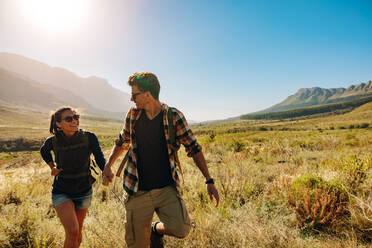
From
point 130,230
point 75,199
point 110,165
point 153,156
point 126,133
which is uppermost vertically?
point 126,133

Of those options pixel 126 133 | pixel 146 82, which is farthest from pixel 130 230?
pixel 146 82

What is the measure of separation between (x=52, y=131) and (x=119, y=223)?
177 cm

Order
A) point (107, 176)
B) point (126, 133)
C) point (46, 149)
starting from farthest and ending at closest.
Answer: point (46, 149), point (126, 133), point (107, 176)

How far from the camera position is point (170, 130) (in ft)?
7.30

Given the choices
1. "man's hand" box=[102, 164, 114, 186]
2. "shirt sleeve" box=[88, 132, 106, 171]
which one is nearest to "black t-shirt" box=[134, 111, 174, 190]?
"man's hand" box=[102, 164, 114, 186]

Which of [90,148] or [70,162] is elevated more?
[90,148]

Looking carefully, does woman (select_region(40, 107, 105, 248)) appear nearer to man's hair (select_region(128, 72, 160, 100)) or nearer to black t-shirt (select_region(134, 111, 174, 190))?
black t-shirt (select_region(134, 111, 174, 190))

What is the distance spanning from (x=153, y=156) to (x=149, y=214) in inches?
26.2

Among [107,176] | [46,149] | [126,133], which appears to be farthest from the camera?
[46,149]

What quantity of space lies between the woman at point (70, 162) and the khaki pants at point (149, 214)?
821mm

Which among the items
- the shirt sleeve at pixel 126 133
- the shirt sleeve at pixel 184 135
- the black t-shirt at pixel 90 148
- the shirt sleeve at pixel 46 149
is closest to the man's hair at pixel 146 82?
the shirt sleeve at pixel 184 135

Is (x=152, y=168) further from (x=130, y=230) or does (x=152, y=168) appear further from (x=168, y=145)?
(x=130, y=230)

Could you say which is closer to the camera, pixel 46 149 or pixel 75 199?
pixel 75 199

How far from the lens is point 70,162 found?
2.60m
